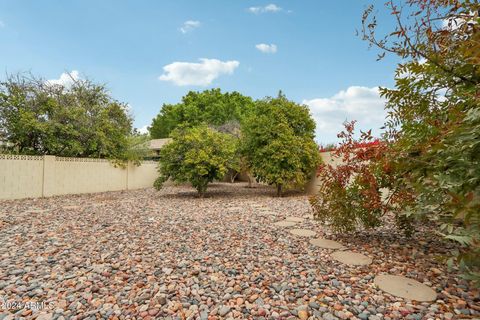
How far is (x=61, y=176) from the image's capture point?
8297 mm

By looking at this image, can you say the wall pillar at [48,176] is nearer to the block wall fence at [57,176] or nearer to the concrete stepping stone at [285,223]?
the block wall fence at [57,176]

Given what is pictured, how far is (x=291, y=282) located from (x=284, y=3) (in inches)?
270

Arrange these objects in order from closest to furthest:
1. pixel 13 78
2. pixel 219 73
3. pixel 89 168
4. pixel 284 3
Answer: pixel 284 3
pixel 13 78
pixel 89 168
pixel 219 73

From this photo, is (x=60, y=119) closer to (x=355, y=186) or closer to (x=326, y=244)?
(x=326, y=244)

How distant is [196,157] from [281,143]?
277 centimetres

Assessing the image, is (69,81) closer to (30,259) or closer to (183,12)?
(183,12)

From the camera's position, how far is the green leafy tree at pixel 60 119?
7973 millimetres

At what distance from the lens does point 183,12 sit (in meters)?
6.98

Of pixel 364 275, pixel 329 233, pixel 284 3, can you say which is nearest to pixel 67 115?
pixel 284 3

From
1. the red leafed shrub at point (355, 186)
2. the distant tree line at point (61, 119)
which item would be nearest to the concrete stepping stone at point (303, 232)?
the red leafed shrub at point (355, 186)

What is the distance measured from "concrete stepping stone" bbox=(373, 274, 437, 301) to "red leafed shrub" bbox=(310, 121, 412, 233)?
78 centimetres

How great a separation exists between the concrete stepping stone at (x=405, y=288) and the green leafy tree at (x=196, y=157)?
19.4 ft

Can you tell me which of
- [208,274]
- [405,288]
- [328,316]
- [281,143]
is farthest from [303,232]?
[281,143]

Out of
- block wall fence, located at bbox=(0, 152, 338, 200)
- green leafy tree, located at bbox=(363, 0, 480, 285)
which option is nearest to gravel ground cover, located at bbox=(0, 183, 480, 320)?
green leafy tree, located at bbox=(363, 0, 480, 285)
